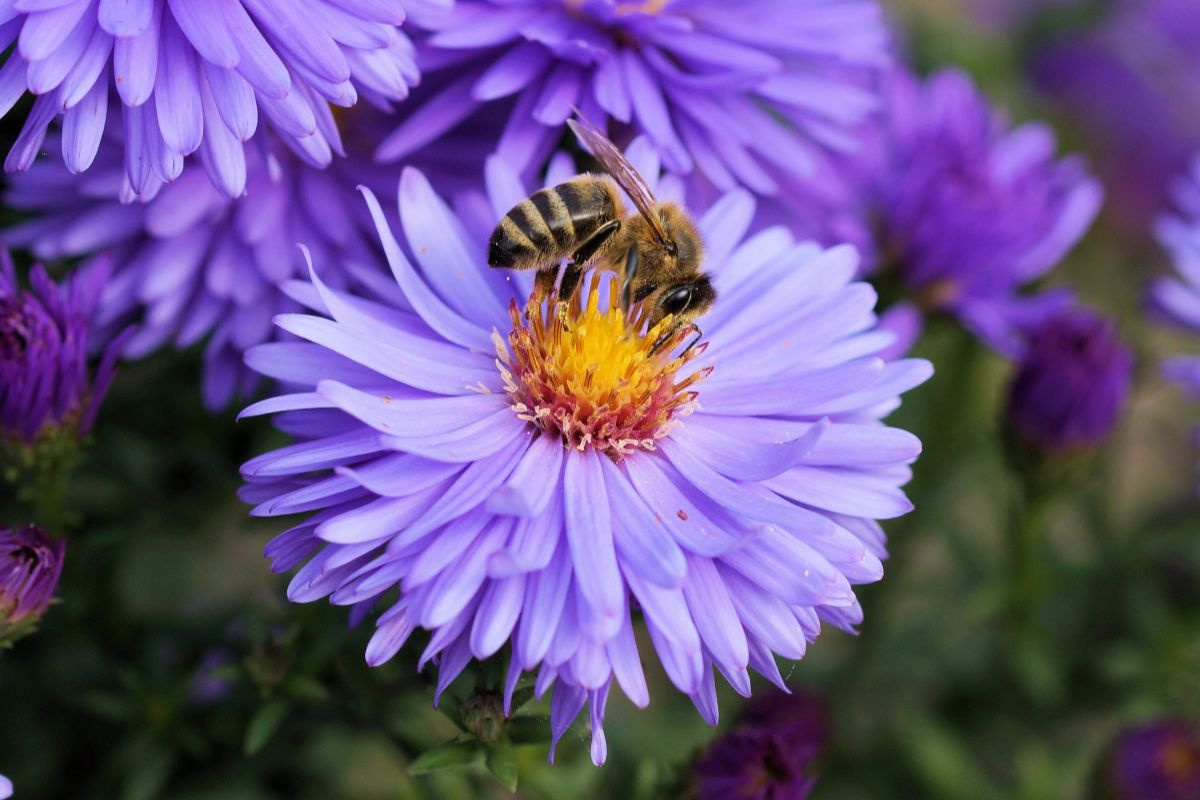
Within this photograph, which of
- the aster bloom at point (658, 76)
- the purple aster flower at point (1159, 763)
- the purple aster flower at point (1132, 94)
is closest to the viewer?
the aster bloom at point (658, 76)

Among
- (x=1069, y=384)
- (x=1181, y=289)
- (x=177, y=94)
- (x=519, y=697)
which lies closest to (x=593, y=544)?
(x=519, y=697)

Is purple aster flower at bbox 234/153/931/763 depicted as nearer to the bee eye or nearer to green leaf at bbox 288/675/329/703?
the bee eye

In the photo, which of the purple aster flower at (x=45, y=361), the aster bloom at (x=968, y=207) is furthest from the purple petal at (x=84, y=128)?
the aster bloom at (x=968, y=207)

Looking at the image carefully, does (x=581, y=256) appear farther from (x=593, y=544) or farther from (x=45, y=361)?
(x=45, y=361)

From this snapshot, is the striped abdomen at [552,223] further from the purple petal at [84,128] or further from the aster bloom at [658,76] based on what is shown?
the purple petal at [84,128]

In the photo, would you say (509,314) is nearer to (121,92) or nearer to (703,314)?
(703,314)

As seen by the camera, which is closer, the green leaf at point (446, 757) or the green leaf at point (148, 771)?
the green leaf at point (446, 757)
